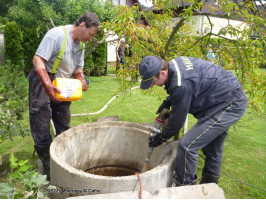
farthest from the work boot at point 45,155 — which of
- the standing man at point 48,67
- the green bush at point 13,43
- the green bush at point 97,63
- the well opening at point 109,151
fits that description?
the green bush at point 97,63

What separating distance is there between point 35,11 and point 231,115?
345 inches

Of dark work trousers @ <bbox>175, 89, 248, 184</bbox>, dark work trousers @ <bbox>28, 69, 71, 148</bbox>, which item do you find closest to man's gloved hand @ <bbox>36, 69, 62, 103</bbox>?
dark work trousers @ <bbox>28, 69, 71, 148</bbox>

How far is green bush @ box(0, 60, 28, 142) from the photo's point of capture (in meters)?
2.48

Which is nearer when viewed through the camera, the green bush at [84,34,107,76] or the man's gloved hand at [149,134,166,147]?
the man's gloved hand at [149,134,166,147]

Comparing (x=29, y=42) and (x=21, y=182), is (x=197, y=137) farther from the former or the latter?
(x=29, y=42)

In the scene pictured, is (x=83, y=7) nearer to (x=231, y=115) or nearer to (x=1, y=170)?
(x=1, y=170)

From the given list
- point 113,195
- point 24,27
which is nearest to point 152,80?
point 113,195

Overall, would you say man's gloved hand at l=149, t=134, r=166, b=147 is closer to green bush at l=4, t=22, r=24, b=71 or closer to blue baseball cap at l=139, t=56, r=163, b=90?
blue baseball cap at l=139, t=56, r=163, b=90

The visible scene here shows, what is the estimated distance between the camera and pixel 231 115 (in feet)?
6.95

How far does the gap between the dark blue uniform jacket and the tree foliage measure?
23.4 inches

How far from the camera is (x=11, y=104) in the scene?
3051 millimetres

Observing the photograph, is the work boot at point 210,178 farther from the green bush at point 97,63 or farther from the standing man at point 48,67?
the green bush at point 97,63

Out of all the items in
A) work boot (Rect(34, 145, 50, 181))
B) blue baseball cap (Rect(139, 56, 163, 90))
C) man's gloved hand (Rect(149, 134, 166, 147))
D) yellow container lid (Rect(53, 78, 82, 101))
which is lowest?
work boot (Rect(34, 145, 50, 181))

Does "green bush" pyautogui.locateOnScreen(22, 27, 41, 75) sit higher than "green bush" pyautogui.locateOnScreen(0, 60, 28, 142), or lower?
higher
